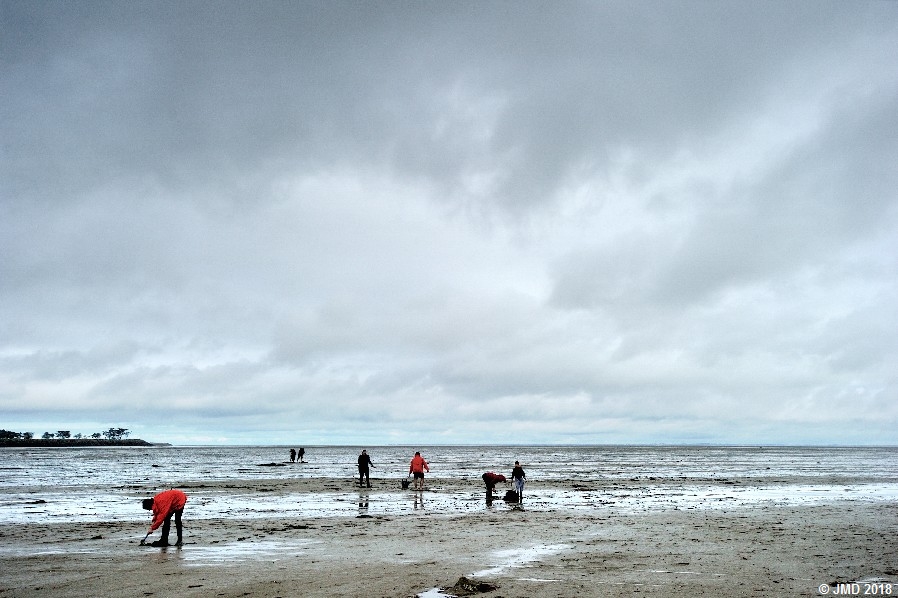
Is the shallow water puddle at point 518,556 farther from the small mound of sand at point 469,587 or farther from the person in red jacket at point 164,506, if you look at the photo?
A: the person in red jacket at point 164,506

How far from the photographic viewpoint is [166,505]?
54.7 feet

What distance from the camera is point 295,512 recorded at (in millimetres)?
26469

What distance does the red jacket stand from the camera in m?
16.5

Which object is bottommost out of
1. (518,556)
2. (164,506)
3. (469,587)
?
(518,556)

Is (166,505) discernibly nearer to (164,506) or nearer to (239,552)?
(164,506)

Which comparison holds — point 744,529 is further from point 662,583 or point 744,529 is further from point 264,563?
point 264,563

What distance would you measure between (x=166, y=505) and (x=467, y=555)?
8.18m

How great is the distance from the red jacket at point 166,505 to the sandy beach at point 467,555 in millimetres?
891

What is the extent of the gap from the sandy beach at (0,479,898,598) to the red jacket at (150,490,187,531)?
2.92ft

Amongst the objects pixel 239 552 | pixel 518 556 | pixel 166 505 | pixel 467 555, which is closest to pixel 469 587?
pixel 467 555

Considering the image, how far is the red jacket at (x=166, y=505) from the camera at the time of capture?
16484mm

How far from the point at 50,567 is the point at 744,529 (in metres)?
20.4

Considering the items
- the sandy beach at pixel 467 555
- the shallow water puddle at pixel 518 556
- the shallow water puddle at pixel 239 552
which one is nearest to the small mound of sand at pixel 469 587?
the sandy beach at pixel 467 555

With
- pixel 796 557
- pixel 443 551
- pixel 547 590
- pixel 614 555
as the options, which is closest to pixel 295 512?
pixel 443 551
